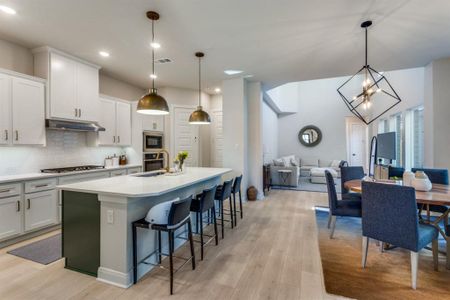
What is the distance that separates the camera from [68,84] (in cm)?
383

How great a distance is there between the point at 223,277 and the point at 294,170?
17.2 ft

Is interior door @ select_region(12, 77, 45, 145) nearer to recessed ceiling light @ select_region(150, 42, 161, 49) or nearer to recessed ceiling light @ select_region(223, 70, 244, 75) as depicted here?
recessed ceiling light @ select_region(150, 42, 161, 49)

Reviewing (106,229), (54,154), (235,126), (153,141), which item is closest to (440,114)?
(235,126)

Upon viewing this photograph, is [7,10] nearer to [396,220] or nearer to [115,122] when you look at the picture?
[115,122]

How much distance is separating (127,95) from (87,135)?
1.58m

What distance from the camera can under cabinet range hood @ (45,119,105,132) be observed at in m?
3.59

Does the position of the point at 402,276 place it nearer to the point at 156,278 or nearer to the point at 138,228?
the point at 156,278

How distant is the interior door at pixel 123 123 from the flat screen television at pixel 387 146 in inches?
221

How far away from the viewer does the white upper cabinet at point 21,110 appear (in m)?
3.09

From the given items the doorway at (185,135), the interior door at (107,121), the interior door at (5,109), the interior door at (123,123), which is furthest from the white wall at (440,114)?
the interior door at (5,109)

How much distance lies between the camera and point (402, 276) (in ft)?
7.61

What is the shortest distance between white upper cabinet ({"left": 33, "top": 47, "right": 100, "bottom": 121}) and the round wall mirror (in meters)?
8.36

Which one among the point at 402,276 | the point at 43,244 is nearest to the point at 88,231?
the point at 43,244

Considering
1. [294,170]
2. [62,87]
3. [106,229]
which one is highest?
[62,87]
